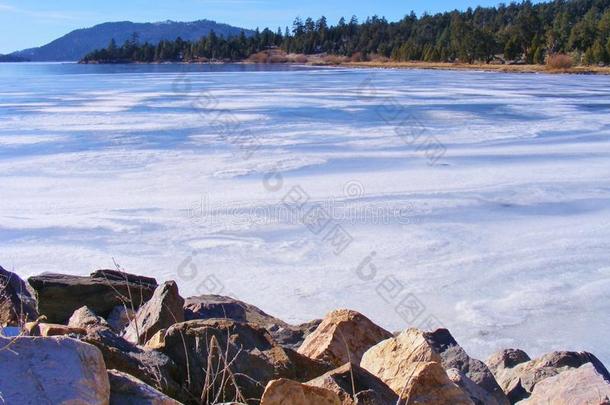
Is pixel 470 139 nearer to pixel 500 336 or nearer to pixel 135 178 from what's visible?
pixel 135 178

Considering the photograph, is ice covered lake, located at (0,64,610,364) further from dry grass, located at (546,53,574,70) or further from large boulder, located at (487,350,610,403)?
dry grass, located at (546,53,574,70)

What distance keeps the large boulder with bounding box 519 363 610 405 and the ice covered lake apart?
4.44 feet

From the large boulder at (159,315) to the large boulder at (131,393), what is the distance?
1.36 metres

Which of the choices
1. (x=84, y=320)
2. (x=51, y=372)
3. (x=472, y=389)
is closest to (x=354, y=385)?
(x=472, y=389)

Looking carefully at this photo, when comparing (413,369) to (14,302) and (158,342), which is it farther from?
(14,302)

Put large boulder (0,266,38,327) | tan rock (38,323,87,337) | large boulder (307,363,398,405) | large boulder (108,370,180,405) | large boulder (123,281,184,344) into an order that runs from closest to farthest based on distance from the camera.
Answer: large boulder (108,370,180,405)
large boulder (307,363,398,405)
tan rock (38,323,87,337)
large boulder (123,281,184,344)
large boulder (0,266,38,327)

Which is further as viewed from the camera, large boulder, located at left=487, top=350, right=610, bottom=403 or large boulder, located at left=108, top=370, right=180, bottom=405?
large boulder, located at left=487, top=350, right=610, bottom=403

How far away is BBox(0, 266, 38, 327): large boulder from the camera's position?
3.86 metres

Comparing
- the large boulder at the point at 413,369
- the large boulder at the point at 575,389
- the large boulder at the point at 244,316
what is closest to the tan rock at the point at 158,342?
the large boulder at the point at 413,369

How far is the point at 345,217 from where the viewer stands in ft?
23.8

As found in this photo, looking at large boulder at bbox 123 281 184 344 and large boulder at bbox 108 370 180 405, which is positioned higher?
large boulder at bbox 108 370 180 405

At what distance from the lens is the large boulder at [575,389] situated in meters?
2.83

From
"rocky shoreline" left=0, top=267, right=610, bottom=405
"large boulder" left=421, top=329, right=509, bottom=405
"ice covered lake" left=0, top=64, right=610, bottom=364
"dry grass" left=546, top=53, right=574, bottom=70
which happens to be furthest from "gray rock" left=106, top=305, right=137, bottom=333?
"dry grass" left=546, top=53, right=574, bottom=70

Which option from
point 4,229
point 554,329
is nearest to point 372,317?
point 554,329
